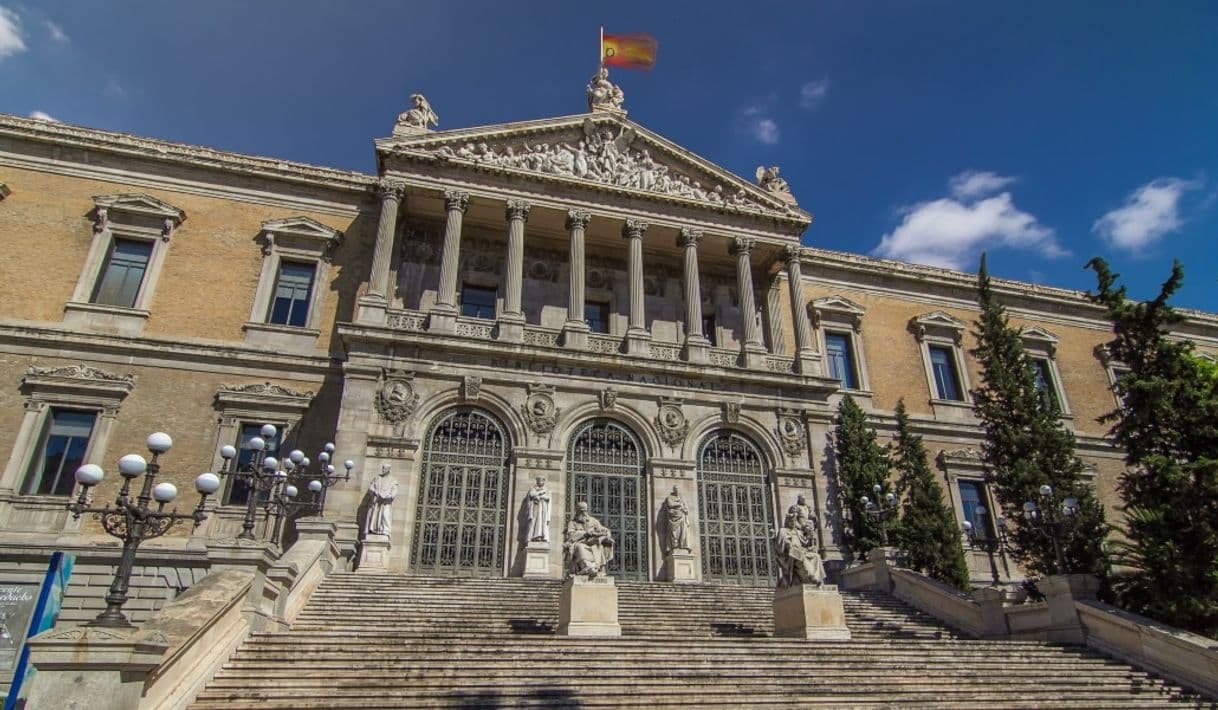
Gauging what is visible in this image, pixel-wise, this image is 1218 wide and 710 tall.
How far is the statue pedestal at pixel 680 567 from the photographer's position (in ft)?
54.4

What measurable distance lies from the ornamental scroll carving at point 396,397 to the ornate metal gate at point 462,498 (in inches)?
30.4

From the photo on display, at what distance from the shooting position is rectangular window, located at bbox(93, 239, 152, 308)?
18594mm

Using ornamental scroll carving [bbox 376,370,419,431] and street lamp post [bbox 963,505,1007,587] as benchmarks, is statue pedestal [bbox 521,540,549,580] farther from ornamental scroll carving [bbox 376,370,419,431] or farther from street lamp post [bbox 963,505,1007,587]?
street lamp post [bbox 963,505,1007,587]

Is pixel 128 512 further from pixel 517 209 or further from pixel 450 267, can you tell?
pixel 517 209

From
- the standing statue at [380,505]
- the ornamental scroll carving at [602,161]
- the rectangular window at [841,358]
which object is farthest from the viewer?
the rectangular window at [841,358]

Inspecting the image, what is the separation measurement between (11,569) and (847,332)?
74.9 feet

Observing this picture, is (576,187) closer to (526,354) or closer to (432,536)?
(526,354)

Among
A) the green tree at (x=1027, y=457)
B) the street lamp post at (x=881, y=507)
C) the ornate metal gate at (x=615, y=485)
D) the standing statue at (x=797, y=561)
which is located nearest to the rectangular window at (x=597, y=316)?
the ornate metal gate at (x=615, y=485)

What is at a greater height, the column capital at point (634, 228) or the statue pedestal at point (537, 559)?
the column capital at point (634, 228)

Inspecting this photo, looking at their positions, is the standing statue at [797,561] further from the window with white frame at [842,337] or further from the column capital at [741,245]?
the window with white frame at [842,337]

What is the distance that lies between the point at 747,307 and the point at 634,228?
3.94 meters

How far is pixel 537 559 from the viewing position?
15898 millimetres

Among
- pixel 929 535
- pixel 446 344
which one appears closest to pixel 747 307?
pixel 929 535

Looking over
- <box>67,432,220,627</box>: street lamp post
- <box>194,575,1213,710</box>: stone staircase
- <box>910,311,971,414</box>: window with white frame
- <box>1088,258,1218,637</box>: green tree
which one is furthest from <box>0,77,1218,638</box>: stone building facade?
<box>67,432,220,627</box>: street lamp post
